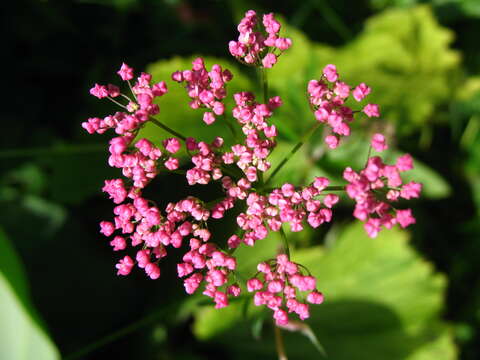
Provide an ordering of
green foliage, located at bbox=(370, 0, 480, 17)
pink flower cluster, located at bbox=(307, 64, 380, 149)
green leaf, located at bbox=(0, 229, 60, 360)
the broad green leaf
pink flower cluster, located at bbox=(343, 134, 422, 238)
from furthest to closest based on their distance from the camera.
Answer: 1. green foliage, located at bbox=(370, 0, 480, 17)
2. the broad green leaf
3. green leaf, located at bbox=(0, 229, 60, 360)
4. pink flower cluster, located at bbox=(307, 64, 380, 149)
5. pink flower cluster, located at bbox=(343, 134, 422, 238)

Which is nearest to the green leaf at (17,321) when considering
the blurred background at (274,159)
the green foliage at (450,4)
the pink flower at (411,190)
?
the blurred background at (274,159)

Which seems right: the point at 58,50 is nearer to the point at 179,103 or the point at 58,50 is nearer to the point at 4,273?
the point at 179,103

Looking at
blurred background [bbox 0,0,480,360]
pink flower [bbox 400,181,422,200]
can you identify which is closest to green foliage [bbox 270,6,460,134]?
blurred background [bbox 0,0,480,360]

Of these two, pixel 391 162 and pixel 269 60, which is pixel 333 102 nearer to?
pixel 269 60

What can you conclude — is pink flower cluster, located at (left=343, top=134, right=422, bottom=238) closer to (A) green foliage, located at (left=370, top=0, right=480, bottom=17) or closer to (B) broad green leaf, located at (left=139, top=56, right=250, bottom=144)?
(B) broad green leaf, located at (left=139, top=56, right=250, bottom=144)

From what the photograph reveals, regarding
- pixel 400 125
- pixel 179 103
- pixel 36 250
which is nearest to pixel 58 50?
pixel 179 103

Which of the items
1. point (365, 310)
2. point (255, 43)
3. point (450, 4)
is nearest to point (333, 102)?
point (255, 43)

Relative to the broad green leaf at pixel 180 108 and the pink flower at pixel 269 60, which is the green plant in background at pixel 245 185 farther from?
the broad green leaf at pixel 180 108
